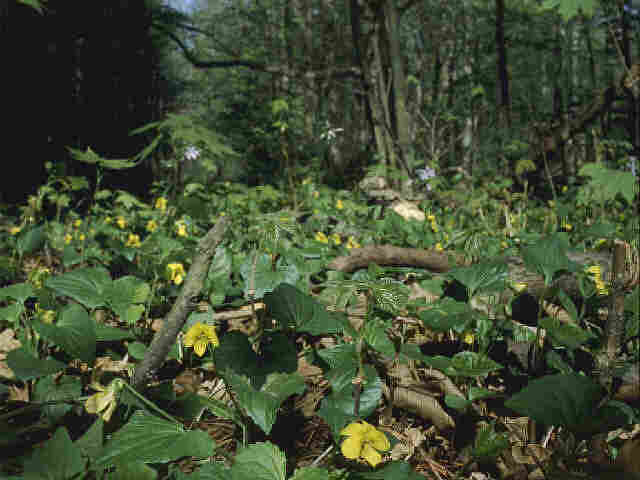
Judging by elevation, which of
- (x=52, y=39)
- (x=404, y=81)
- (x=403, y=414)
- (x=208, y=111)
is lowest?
(x=403, y=414)

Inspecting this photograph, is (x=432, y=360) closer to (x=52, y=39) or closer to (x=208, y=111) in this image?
(x=52, y=39)

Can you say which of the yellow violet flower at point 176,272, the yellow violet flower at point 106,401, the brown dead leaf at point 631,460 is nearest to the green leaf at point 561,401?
the brown dead leaf at point 631,460

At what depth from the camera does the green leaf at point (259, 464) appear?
686 mm

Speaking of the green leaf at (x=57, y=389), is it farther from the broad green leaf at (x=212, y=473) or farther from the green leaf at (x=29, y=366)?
the broad green leaf at (x=212, y=473)

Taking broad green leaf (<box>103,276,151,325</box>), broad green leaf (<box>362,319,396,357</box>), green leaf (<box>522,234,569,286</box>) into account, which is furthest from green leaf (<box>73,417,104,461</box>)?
green leaf (<box>522,234,569,286</box>)

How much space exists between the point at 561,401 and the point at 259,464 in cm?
55

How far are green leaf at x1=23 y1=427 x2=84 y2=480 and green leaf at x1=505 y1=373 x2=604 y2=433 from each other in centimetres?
76

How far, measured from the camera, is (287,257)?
5.10 ft

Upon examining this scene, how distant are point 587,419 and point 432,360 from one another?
0.45 meters

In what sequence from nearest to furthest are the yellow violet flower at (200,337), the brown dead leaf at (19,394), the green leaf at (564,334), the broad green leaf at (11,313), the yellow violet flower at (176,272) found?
the yellow violet flower at (200,337)
the green leaf at (564,334)
the brown dead leaf at (19,394)
the broad green leaf at (11,313)
the yellow violet flower at (176,272)

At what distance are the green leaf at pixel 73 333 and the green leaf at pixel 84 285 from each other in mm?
147

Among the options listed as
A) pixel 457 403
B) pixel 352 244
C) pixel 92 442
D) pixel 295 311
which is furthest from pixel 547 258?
pixel 352 244

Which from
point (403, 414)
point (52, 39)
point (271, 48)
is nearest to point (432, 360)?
point (403, 414)

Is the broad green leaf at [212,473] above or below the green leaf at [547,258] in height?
below
